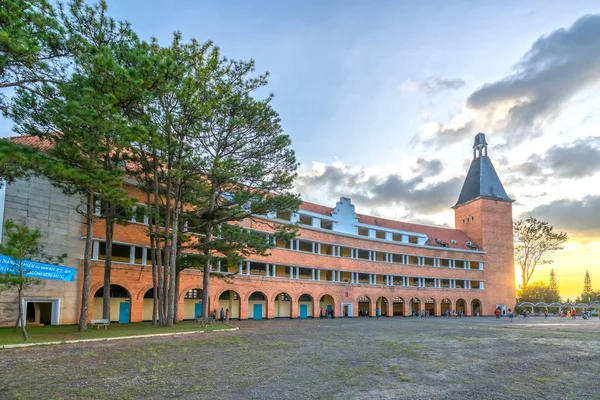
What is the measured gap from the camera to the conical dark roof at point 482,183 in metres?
59.6

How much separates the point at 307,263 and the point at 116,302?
1812 centimetres

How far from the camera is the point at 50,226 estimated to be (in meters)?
25.7

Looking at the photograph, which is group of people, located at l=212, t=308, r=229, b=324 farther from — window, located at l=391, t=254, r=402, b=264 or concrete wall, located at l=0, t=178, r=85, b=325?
window, located at l=391, t=254, r=402, b=264

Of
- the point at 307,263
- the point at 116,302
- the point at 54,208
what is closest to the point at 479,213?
the point at 307,263

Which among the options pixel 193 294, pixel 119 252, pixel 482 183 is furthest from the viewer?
pixel 482 183

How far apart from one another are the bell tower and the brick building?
133 mm

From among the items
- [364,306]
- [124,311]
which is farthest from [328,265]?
[124,311]

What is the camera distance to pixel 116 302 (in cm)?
3011

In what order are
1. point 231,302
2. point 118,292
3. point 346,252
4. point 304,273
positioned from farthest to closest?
1. point 346,252
2. point 304,273
3. point 231,302
4. point 118,292

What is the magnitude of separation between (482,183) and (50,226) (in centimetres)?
5143

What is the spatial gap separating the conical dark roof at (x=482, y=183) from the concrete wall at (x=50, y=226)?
48969mm

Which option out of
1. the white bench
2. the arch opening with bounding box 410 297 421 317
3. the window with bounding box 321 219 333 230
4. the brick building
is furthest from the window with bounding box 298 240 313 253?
the white bench

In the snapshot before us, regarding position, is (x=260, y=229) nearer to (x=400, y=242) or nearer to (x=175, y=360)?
(x=400, y=242)

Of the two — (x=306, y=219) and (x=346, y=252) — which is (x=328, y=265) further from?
(x=306, y=219)
